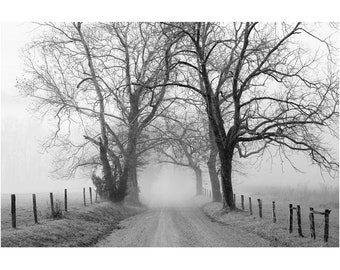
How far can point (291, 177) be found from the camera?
73.9 m

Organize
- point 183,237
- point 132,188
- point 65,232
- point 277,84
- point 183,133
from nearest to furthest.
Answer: point 65,232 < point 183,237 < point 277,84 < point 183,133 < point 132,188

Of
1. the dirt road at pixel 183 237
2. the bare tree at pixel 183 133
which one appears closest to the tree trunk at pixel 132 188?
the bare tree at pixel 183 133

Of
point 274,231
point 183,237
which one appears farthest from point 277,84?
point 183,237

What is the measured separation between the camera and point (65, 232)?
15.9 metres

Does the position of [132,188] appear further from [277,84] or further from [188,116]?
[277,84]

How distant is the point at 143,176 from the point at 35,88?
127ft

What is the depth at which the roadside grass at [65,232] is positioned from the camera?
13633 millimetres

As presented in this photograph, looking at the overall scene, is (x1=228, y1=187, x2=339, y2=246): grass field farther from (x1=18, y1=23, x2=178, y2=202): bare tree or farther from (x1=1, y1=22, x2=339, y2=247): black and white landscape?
(x1=18, y1=23, x2=178, y2=202): bare tree

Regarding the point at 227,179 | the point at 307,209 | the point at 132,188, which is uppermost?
the point at 227,179

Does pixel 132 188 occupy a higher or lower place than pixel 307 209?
higher

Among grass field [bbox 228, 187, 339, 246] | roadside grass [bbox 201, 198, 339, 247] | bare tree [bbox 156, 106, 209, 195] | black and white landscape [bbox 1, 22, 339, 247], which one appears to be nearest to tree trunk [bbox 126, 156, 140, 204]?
black and white landscape [bbox 1, 22, 339, 247]

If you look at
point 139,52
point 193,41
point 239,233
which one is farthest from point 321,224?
point 139,52

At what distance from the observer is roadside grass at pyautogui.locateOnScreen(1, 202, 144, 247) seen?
44.7 feet

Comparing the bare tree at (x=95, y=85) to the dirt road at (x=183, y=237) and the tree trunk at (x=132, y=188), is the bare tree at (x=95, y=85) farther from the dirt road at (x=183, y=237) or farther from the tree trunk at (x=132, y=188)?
the dirt road at (x=183, y=237)
